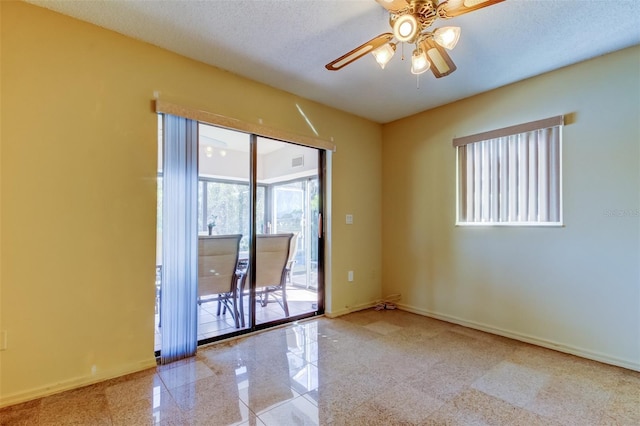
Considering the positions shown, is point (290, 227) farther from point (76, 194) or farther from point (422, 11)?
point (422, 11)

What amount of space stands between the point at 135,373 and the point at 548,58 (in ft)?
13.7

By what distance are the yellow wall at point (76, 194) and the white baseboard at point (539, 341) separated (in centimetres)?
300

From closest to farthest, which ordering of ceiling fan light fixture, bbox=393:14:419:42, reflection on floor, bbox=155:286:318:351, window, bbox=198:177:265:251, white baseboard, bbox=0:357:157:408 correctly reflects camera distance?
ceiling fan light fixture, bbox=393:14:419:42 → white baseboard, bbox=0:357:157:408 → window, bbox=198:177:265:251 → reflection on floor, bbox=155:286:318:351

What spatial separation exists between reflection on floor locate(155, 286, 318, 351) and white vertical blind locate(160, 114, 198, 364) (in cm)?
16

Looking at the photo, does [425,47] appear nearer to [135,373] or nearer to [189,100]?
[189,100]

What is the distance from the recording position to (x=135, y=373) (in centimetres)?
224

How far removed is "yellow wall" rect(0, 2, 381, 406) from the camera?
189 centimetres

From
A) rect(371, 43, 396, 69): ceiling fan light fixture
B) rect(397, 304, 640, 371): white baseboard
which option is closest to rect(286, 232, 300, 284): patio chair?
rect(397, 304, 640, 371): white baseboard

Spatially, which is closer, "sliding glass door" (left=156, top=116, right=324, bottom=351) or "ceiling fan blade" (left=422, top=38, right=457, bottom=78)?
"ceiling fan blade" (left=422, top=38, right=457, bottom=78)

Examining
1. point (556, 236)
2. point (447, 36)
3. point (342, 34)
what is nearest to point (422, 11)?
point (447, 36)

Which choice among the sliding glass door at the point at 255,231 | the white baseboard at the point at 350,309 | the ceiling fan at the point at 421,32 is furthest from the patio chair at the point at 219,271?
the ceiling fan at the point at 421,32

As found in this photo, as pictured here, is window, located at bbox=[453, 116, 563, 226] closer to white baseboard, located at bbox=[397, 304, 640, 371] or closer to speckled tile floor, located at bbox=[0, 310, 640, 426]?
white baseboard, located at bbox=[397, 304, 640, 371]

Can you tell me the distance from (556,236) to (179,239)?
10.9 ft

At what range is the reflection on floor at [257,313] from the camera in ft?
9.38
